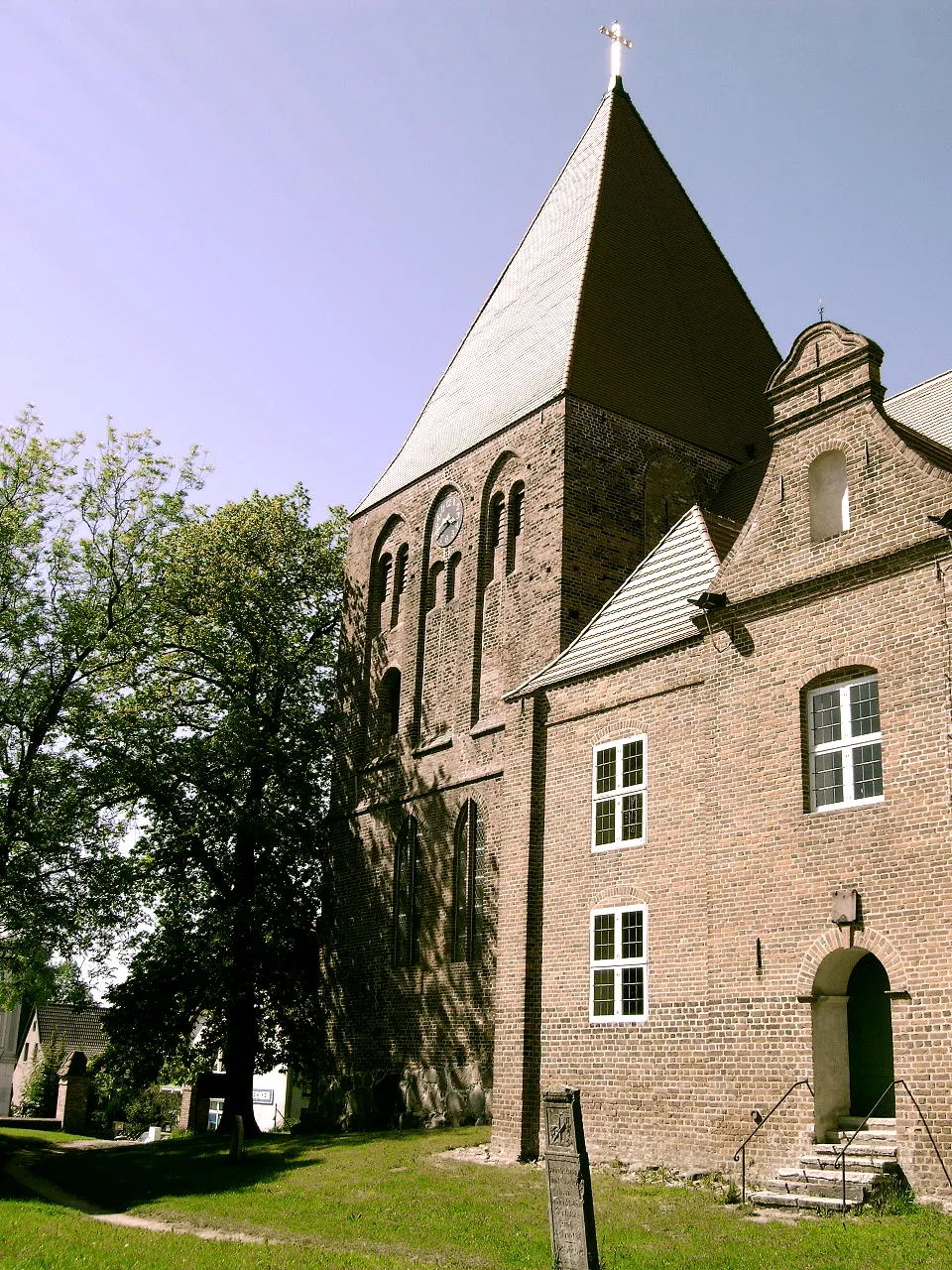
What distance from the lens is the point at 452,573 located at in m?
27.7

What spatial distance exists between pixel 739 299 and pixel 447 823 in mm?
16040

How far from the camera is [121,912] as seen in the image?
28.0 meters

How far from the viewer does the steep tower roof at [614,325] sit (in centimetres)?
2706

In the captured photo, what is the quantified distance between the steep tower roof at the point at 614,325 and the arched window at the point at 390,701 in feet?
15.4

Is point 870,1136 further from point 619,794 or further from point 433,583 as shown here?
point 433,583

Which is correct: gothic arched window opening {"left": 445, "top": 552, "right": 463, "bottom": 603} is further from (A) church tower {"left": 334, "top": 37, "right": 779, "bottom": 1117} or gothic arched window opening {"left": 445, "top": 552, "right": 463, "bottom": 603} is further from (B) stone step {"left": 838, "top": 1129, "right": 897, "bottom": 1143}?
(B) stone step {"left": 838, "top": 1129, "right": 897, "bottom": 1143}

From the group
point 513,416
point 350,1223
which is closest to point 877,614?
point 350,1223

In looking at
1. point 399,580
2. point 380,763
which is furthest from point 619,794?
point 399,580

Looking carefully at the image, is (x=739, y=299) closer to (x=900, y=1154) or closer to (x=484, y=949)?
(x=484, y=949)

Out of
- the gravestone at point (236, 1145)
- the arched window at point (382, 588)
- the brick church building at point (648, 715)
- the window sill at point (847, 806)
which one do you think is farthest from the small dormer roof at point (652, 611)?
the gravestone at point (236, 1145)

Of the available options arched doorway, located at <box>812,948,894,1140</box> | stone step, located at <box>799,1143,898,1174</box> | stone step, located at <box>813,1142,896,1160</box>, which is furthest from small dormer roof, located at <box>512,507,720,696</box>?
stone step, located at <box>799,1143,898,1174</box>

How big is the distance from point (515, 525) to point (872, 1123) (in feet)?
48.2

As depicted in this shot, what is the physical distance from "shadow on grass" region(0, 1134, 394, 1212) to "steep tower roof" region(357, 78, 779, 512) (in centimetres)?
1455

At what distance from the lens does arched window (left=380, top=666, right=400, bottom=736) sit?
2836cm
